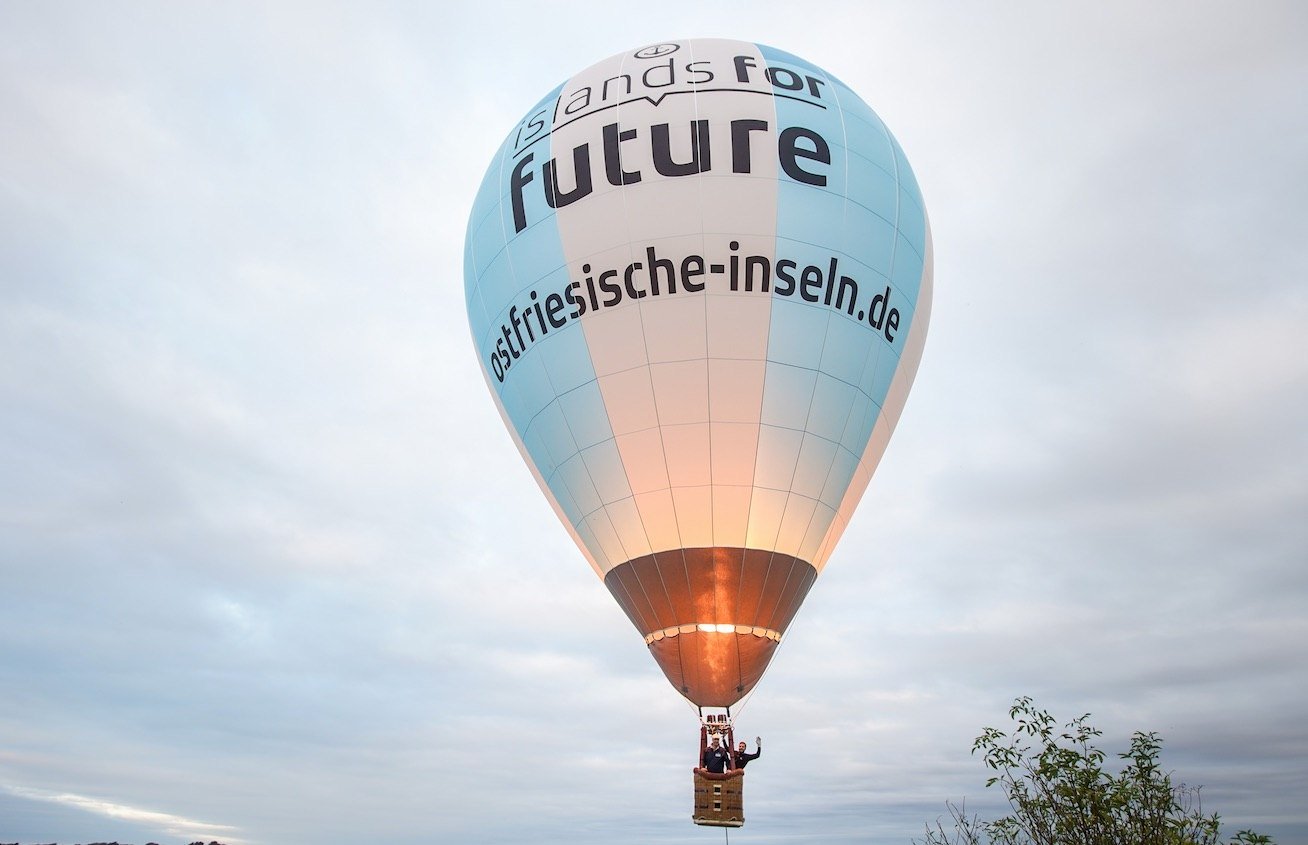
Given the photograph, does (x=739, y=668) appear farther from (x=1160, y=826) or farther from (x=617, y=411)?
(x=1160, y=826)

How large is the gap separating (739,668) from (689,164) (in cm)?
744

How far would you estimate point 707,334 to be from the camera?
15.5 m

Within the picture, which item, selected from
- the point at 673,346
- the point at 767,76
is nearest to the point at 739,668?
the point at 673,346

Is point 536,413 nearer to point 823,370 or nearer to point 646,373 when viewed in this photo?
point 646,373

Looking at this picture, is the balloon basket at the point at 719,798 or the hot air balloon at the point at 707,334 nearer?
the balloon basket at the point at 719,798

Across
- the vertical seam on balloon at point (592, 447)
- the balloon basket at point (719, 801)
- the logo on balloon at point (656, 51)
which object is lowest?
the balloon basket at point (719, 801)

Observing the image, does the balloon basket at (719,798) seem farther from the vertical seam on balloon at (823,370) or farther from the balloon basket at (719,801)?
the vertical seam on balloon at (823,370)

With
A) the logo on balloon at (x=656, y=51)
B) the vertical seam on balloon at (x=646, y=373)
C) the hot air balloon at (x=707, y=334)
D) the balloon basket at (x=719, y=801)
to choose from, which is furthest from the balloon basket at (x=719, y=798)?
the logo on balloon at (x=656, y=51)

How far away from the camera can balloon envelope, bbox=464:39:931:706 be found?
15516mm

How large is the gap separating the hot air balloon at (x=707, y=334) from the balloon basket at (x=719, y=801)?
111cm

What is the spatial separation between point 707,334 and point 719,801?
6613 millimetres

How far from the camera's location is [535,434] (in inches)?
675

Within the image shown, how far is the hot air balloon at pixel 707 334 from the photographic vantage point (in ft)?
50.9

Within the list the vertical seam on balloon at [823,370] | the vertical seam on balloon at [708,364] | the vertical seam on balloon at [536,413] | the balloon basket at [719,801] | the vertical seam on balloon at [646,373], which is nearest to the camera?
the balloon basket at [719,801]
